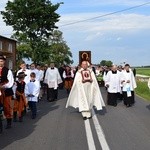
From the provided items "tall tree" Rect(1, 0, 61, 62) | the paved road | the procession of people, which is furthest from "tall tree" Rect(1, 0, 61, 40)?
the paved road

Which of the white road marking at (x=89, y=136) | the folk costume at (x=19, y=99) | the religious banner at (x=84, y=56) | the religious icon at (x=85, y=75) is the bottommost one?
the white road marking at (x=89, y=136)

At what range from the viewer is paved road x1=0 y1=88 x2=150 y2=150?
9914 mm

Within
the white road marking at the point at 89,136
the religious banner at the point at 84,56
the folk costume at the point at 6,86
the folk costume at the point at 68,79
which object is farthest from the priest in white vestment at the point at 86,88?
the folk costume at the point at 68,79

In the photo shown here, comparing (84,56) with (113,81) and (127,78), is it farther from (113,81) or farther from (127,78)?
(127,78)

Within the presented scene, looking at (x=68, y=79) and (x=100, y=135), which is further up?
(x=68, y=79)

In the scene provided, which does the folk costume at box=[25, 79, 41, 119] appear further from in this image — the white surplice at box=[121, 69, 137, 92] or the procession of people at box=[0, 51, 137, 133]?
the white surplice at box=[121, 69, 137, 92]

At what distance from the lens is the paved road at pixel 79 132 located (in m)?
9.91

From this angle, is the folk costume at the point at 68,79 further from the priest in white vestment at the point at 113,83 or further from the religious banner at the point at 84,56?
the priest in white vestment at the point at 113,83

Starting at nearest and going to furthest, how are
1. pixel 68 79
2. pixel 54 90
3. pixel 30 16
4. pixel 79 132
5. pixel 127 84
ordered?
pixel 79 132
pixel 127 84
pixel 54 90
pixel 68 79
pixel 30 16

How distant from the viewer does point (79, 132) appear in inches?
463

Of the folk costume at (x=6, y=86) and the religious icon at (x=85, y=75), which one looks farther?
the religious icon at (x=85, y=75)

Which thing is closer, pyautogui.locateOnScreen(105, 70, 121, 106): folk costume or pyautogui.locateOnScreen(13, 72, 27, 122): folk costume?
pyautogui.locateOnScreen(13, 72, 27, 122): folk costume

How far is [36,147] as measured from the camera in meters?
9.70

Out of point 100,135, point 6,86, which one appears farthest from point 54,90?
point 100,135
